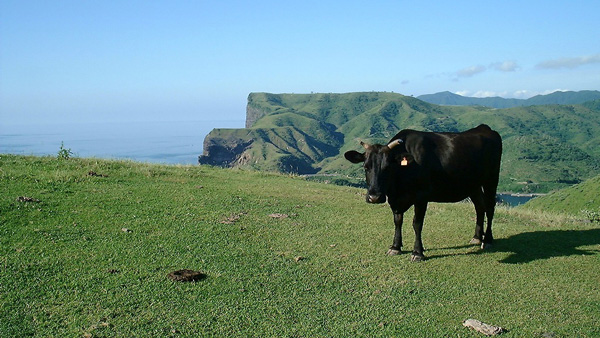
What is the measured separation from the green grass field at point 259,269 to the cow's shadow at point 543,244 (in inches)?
2.0

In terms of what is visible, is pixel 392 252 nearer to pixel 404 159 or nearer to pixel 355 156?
pixel 404 159

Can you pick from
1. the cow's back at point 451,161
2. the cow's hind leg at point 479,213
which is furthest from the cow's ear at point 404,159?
the cow's hind leg at point 479,213

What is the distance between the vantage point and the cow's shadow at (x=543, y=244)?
1052cm

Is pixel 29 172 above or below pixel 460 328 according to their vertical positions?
above

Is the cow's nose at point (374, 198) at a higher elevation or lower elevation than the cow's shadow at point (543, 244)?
higher

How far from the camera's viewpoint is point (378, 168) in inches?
379

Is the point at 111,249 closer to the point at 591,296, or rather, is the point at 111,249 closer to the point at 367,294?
the point at 367,294

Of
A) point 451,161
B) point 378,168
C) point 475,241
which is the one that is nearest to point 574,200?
point 475,241

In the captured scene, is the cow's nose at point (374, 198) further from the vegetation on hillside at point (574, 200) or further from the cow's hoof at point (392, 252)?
the vegetation on hillside at point (574, 200)

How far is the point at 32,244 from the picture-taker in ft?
29.8

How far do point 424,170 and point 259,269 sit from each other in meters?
4.16

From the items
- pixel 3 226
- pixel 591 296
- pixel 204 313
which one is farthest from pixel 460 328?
pixel 3 226

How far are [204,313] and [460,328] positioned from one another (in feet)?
12.0

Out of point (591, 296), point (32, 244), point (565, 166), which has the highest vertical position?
point (32, 244)
